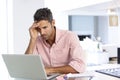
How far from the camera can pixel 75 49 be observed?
4.43 ft

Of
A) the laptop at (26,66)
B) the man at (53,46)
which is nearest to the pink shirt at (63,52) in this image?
the man at (53,46)

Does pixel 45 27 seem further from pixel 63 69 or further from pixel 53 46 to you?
pixel 63 69

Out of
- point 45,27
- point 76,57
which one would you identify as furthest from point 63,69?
point 45,27

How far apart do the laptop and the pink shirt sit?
31 cm

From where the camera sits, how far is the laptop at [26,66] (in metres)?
0.99

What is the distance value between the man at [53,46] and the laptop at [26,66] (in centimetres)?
24

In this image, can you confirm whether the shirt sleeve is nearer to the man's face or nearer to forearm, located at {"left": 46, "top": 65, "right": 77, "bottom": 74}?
forearm, located at {"left": 46, "top": 65, "right": 77, "bottom": 74}

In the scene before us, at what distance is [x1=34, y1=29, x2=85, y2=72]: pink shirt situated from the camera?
1347 mm

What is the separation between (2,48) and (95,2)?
1023 millimetres

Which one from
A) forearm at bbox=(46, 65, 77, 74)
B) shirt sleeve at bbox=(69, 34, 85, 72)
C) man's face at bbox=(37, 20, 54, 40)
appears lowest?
forearm at bbox=(46, 65, 77, 74)

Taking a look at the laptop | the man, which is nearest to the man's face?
the man

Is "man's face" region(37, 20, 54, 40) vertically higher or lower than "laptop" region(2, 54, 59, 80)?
higher

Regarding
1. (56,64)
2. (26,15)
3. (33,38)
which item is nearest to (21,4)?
(26,15)

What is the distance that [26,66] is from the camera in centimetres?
102
